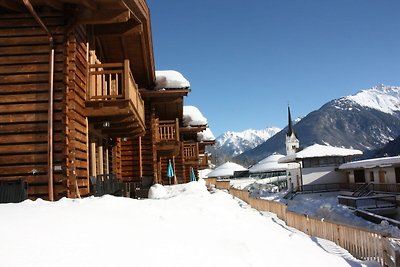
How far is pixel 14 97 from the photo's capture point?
9.21 m

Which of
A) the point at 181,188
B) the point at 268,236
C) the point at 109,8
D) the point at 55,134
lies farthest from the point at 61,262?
the point at 181,188

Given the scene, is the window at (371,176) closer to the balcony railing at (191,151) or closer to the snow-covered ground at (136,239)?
the balcony railing at (191,151)

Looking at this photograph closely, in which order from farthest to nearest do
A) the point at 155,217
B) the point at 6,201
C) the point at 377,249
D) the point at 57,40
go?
the point at 57,40 < the point at 377,249 < the point at 6,201 < the point at 155,217

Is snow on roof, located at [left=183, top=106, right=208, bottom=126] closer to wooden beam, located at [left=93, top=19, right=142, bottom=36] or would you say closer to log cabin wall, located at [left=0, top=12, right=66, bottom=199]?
wooden beam, located at [left=93, top=19, right=142, bottom=36]

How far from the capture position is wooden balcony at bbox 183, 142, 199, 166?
30502 millimetres

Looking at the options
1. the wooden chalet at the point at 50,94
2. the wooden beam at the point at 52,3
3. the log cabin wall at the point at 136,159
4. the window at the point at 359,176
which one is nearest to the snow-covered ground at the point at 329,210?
the window at the point at 359,176

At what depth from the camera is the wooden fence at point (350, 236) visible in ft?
27.7

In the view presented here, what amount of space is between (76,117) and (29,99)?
126 centimetres

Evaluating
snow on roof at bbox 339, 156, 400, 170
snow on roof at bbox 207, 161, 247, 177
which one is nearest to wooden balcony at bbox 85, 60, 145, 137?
snow on roof at bbox 339, 156, 400, 170

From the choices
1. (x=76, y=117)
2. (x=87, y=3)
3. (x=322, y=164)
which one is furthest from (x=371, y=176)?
(x=87, y=3)

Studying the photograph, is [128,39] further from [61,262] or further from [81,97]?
[61,262]

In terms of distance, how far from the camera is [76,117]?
30.8ft

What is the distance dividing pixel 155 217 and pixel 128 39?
8.54m

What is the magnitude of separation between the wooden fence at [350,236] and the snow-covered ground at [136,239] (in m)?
0.48
